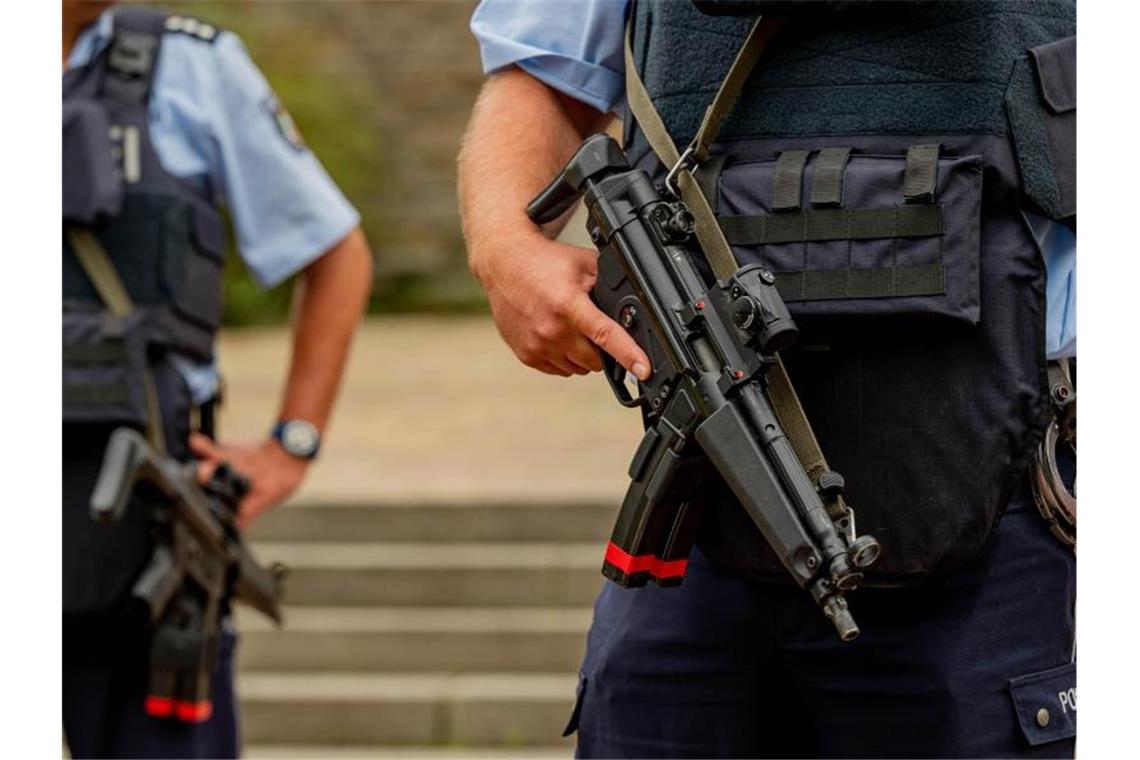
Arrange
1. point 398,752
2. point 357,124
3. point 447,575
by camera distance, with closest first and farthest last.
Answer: point 398,752 → point 447,575 → point 357,124

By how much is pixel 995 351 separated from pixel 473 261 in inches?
24.4

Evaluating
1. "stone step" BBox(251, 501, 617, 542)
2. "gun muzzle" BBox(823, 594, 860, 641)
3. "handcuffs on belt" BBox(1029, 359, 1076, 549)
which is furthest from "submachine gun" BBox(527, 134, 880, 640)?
"stone step" BBox(251, 501, 617, 542)

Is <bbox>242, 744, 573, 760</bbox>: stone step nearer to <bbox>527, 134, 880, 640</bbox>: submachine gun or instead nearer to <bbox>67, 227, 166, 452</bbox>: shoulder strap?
<bbox>67, 227, 166, 452</bbox>: shoulder strap

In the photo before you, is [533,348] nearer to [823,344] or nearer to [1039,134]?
[823,344]

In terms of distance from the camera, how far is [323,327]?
3.68 meters

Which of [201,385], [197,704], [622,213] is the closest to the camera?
[622,213]

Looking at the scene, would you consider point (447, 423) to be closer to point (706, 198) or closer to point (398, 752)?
point (398, 752)

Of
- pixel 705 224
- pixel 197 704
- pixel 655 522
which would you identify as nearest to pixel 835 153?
pixel 705 224

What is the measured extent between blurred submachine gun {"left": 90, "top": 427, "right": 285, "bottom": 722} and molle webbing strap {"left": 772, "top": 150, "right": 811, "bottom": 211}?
1486mm

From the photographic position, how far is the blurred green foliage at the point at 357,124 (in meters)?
12.2

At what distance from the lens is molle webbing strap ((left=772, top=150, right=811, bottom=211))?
1.89 metres

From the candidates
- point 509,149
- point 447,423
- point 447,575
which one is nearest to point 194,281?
point 509,149

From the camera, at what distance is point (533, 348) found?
2010 mm

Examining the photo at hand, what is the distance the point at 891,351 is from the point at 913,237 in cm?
12
